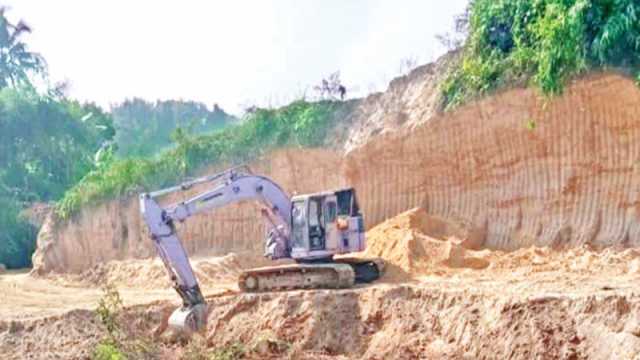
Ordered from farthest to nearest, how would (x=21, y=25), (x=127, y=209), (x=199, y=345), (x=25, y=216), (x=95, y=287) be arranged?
(x=21, y=25)
(x=25, y=216)
(x=127, y=209)
(x=95, y=287)
(x=199, y=345)

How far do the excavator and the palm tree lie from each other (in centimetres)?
3401

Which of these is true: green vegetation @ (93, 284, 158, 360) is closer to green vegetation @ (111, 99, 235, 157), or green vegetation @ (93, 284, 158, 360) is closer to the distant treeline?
the distant treeline

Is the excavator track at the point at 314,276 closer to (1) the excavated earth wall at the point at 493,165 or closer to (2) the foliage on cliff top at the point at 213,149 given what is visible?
(1) the excavated earth wall at the point at 493,165

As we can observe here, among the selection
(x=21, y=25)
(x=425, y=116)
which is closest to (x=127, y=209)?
(x=425, y=116)

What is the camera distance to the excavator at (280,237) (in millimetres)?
14414

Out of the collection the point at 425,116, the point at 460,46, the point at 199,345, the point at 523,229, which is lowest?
the point at 199,345

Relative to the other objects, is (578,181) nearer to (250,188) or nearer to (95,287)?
(250,188)

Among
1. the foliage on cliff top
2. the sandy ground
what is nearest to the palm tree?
the foliage on cliff top

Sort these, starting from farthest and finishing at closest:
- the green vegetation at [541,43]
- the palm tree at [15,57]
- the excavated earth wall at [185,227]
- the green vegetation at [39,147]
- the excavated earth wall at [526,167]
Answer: the palm tree at [15,57]
the green vegetation at [39,147]
the excavated earth wall at [185,227]
the excavated earth wall at [526,167]
the green vegetation at [541,43]

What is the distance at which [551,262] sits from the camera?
15.5m

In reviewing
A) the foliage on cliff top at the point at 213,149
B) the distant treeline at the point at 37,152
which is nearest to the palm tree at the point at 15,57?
the distant treeline at the point at 37,152

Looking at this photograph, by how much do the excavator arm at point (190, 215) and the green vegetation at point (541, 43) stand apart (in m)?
5.09

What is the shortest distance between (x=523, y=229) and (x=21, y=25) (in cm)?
3629

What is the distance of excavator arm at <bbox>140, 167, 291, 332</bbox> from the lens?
47.1 feet
